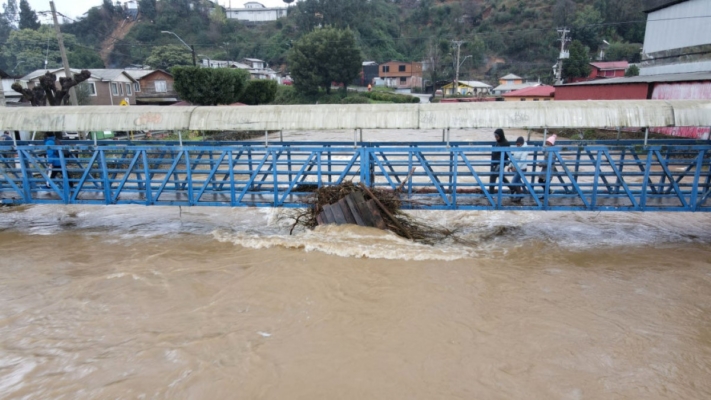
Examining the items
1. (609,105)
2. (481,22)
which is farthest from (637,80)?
(481,22)

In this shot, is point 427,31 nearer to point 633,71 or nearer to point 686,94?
point 633,71

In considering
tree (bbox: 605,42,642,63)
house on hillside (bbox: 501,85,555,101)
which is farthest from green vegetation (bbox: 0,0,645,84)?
house on hillside (bbox: 501,85,555,101)

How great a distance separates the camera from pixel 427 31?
85.8 meters

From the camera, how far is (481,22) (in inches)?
3356

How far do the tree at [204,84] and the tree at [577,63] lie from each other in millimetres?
39209

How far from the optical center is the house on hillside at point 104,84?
39831mm

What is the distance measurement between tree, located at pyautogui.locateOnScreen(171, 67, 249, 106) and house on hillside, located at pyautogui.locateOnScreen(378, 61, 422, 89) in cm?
4199

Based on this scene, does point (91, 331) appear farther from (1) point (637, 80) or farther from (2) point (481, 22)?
(2) point (481, 22)

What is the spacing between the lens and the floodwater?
508 cm

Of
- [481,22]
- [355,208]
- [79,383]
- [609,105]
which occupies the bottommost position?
[79,383]

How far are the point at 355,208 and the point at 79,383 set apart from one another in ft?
16.0

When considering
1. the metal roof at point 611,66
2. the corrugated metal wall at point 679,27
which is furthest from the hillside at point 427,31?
the corrugated metal wall at point 679,27

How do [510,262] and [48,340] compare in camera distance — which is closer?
[48,340]

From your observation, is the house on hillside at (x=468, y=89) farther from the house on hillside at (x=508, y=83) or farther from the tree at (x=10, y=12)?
the tree at (x=10, y=12)
